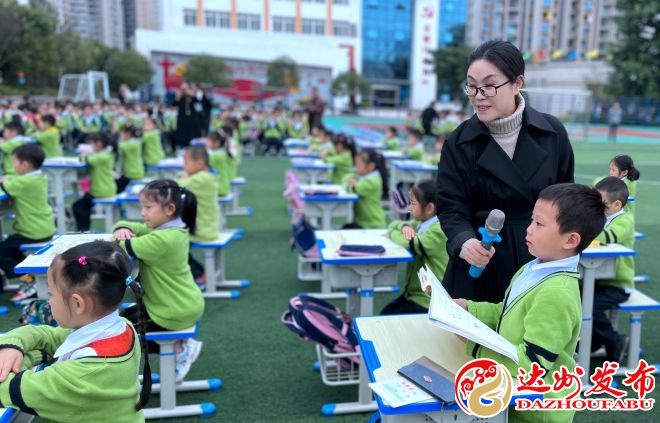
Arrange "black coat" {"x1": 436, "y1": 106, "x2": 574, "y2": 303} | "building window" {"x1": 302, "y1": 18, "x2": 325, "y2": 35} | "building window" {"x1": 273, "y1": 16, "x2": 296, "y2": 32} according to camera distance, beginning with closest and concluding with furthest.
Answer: "black coat" {"x1": 436, "y1": 106, "x2": 574, "y2": 303}, "building window" {"x1": 273, "y1": 16, "x2": 296, "y2": 32}, "building window" {"x1": 302, "y1": 18, "x2": 325, "y2": 35}

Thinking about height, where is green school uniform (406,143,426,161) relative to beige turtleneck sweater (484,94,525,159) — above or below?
below

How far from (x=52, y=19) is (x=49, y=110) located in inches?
710

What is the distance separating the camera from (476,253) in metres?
1.81

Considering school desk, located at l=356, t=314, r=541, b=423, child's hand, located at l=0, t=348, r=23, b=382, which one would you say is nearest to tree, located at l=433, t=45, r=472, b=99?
school desk, located at l=356, t=314, r=541, b=423

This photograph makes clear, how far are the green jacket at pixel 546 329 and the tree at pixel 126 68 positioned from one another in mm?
36791

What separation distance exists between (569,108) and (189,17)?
2990 cm

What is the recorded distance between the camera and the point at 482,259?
1.79 meters

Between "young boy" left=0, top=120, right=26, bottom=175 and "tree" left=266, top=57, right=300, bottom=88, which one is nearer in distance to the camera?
"young boy" left=0, top=120, right=26, bottom=175

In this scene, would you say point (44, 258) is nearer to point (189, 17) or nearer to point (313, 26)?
point (189, 17)

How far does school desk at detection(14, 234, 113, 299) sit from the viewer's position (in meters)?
2.45

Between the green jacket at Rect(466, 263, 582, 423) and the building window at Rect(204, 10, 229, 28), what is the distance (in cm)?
4541

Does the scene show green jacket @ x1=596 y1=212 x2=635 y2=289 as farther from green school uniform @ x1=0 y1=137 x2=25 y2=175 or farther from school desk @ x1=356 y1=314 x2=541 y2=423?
green school uniform @ x1=0 y1=137 x2=25 y2=175

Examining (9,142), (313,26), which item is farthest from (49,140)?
(313,26)

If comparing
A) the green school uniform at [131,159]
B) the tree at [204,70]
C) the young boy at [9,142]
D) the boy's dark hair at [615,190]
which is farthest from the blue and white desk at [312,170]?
the tree at [204,70]
